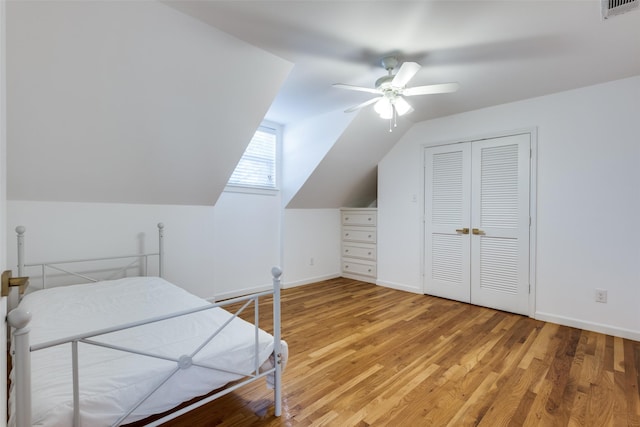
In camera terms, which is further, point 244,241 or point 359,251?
point 359,251

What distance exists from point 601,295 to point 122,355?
12.9 feet

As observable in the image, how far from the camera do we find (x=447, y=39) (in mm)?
2170

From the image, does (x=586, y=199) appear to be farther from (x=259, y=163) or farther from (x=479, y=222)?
(x=259, y=163)

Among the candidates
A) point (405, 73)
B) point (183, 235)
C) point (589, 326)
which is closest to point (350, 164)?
point (405, 73)

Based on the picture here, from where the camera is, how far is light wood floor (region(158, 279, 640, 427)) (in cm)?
172

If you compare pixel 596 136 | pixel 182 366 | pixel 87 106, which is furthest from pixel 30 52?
pixel 596 136

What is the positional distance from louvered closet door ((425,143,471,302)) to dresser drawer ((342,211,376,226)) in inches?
37.0

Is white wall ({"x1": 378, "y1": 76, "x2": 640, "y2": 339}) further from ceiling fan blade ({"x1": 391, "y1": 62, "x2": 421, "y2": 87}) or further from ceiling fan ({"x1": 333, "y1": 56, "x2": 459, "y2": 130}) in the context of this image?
ceiling fan blade ({"x1": 391, "y1": 62, "x2": 421, "y2": 87})

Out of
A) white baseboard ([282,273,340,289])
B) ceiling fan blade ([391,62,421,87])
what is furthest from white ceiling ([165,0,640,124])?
white baseboard ([282,273,340,289])

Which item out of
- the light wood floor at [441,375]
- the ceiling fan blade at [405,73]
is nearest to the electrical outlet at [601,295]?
the light wood floor at [441,375]

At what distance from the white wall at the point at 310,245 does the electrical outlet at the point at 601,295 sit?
3.35 meters

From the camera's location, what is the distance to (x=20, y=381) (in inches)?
37.4

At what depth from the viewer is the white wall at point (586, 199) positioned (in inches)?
109

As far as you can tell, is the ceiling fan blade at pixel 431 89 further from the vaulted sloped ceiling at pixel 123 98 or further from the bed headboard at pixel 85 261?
the bed headboard at pixel 85 261
